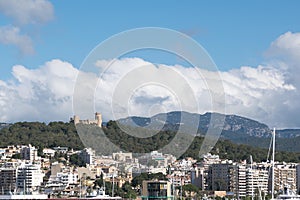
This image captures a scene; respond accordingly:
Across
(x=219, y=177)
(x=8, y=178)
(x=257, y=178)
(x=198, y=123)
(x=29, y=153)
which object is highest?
(x=198, y=123)

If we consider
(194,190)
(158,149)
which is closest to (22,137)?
(158,149)

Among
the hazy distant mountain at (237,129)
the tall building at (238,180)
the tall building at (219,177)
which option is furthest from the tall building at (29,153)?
the tall building at (238,180)

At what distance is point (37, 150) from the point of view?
125 metres

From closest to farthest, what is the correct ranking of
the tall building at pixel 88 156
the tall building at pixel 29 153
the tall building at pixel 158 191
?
1. the tall building at pixel 158 191
2. the tall building at pixel 88 156
3. the tall building at pixel 29 153

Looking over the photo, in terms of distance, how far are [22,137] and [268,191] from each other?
4607cm

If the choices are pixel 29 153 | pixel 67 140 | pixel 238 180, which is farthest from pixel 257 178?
pixel 67 140

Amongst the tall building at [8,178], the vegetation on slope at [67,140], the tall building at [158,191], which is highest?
the vegetation on slope at [67,140]

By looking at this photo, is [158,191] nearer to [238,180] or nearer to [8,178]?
[8,178]

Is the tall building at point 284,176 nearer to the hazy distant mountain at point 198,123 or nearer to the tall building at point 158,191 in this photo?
the hazy distant mountain at point 198,123

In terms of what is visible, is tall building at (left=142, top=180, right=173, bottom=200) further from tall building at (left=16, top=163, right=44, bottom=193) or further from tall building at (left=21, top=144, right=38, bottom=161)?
tall building at (left=21, top=144, right=38, bottom=161)

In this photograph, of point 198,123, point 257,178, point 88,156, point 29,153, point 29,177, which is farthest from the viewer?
point 29,153

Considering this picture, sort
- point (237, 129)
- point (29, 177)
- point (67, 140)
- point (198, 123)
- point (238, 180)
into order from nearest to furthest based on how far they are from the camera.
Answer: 1. point (198, 123)
2. point (29, 177)
3. point (238, 180)
4. point (67, 140)
5. point (237, 129)

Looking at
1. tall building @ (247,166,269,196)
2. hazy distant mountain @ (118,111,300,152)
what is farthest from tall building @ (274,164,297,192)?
hazy distant mountain @ (118,111,300,152)

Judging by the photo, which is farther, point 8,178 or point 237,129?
point 237,129
